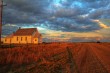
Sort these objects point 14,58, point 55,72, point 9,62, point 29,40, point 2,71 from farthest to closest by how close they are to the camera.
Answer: point 29,40
point 14,58
point 9,62
point 2,71
point 55,72

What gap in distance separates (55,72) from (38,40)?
6739cm

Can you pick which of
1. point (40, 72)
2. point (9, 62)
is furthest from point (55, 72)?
point (9, 62)

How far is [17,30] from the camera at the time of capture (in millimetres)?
87312

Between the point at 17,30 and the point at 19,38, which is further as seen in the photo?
the point at 17,30

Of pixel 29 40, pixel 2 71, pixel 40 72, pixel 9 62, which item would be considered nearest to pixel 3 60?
pixel 9 62

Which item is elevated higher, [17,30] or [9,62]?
[17,30]

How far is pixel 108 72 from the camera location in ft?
38.2

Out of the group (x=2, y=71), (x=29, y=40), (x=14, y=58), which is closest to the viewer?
(x=2, y=71)

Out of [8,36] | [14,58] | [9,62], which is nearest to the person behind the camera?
[9,62]

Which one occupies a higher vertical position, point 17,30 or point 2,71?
point 17,30

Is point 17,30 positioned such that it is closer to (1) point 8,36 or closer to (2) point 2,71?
(1) point 8,36

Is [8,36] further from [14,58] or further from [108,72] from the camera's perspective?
[108,72]

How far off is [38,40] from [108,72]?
225 feet

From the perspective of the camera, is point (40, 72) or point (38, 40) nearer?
point (40, 72)
